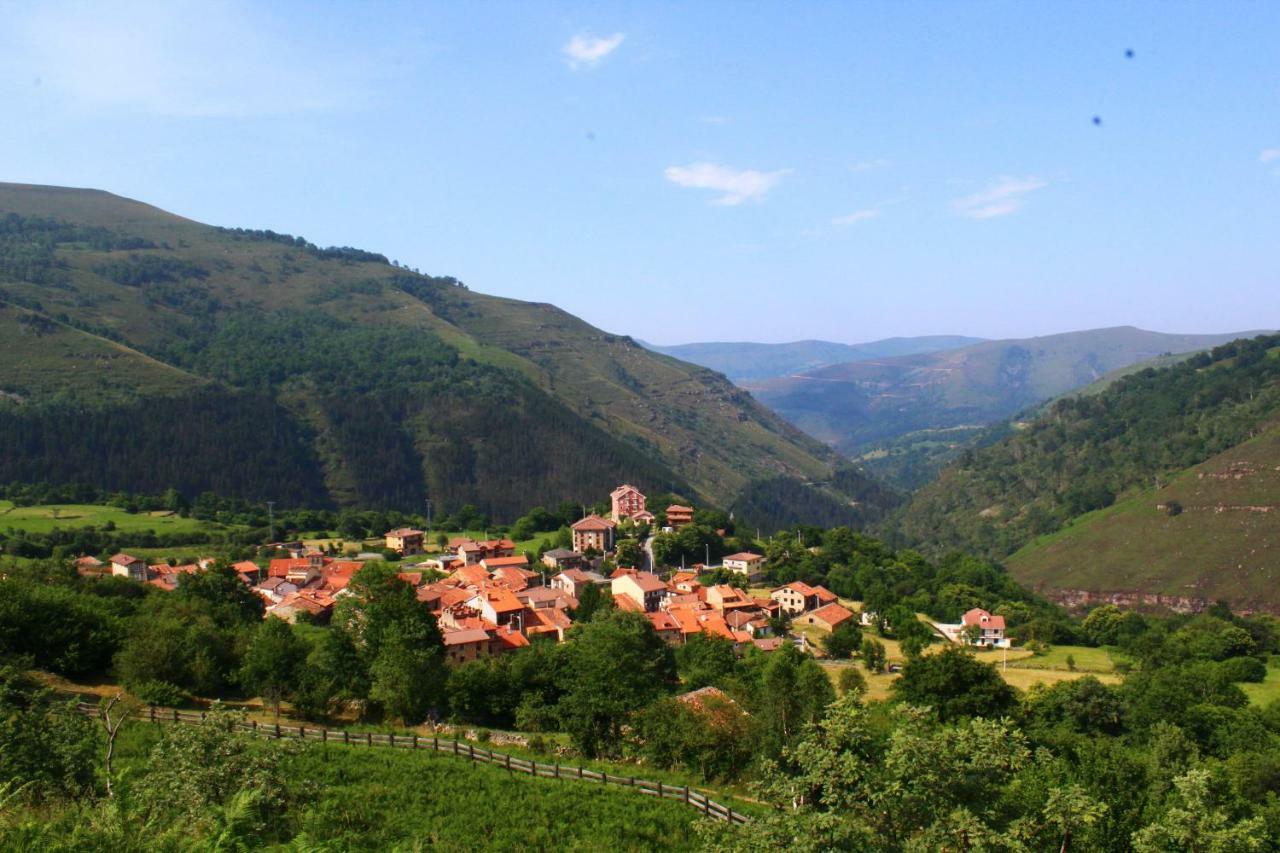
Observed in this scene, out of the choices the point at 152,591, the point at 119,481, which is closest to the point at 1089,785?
the point at 152,591

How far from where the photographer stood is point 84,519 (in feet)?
242

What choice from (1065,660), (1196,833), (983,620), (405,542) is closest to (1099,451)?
(983,620)

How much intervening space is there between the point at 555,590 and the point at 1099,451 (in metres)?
117

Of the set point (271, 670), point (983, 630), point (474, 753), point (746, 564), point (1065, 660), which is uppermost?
point (271, 670)

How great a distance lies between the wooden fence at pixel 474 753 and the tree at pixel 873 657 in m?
27.3

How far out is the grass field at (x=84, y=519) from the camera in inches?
2768

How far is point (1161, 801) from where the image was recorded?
829 inches

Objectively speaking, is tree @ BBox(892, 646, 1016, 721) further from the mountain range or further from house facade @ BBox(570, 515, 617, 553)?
the mountain range

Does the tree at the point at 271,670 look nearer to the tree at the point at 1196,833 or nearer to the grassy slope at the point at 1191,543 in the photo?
the tree at the point at 1196,833

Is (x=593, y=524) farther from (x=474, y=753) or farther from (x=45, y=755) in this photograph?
(x=45, y=755)

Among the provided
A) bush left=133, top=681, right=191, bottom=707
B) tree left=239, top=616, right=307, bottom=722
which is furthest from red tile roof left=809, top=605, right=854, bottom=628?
bush left=133, top=681, right=191, bottom=707

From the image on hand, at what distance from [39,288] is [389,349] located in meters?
61.1

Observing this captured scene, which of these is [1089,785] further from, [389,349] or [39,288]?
[39,288]

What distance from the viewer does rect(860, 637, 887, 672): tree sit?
148ft
